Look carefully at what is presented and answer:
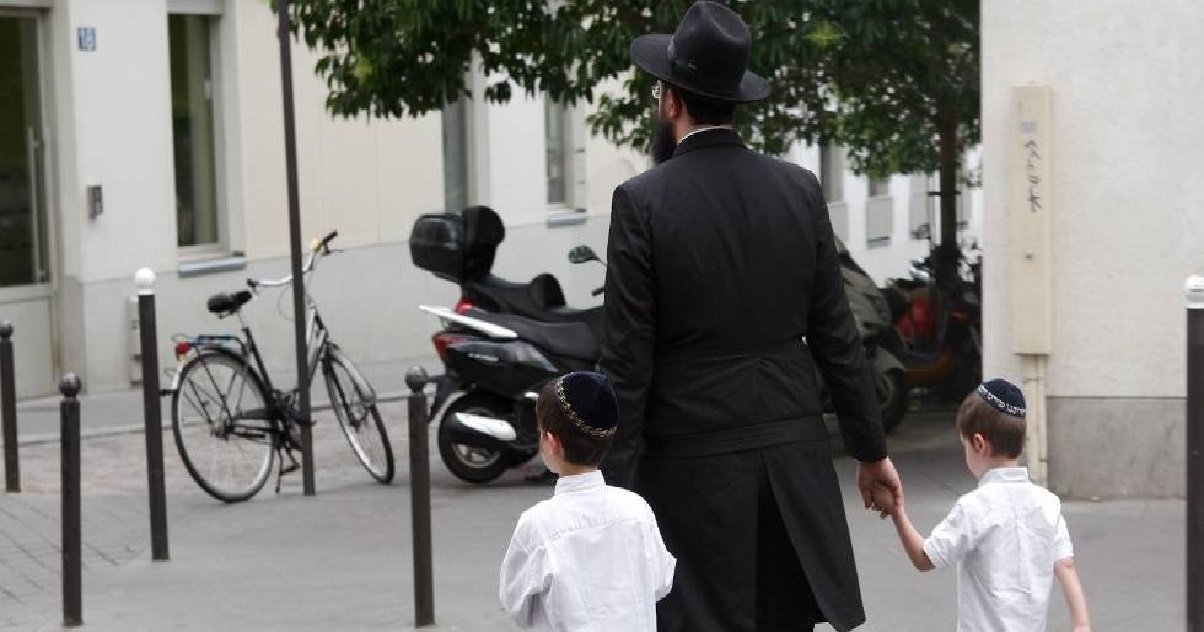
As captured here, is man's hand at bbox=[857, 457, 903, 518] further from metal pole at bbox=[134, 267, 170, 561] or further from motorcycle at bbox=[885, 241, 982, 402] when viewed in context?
motorcycle at bbox=[885, 241, 982, 402]

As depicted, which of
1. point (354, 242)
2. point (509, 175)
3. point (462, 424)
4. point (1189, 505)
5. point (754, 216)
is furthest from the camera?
point (509, 175)

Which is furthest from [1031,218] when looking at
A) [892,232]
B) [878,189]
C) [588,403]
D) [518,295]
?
[892,232]

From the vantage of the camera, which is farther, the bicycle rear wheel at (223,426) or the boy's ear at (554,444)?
the bicycle rear wheel at (223,426)

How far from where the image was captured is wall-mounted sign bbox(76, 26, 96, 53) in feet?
53.7

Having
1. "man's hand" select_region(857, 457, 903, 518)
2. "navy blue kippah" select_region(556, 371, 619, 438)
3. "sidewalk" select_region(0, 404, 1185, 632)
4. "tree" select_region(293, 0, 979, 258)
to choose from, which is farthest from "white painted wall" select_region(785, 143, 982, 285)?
"navy blue kippah" select_region(556, 371, 619, 438)

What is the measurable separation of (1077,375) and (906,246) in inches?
882

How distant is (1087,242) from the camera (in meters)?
9.67

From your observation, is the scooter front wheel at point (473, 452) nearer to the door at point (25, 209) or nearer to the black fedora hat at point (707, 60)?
the black fedora hat at point (707, 60)

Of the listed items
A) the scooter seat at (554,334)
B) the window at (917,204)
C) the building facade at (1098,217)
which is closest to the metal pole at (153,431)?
the scooter seat at (554,334)

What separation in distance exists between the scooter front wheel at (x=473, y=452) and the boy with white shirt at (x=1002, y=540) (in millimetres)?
5700

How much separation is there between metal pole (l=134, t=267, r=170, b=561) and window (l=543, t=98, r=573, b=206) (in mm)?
13968

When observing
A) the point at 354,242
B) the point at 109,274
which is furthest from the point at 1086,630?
the point at 354,242

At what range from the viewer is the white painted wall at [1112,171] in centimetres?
955

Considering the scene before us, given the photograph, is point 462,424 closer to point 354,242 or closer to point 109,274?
point 109,274
